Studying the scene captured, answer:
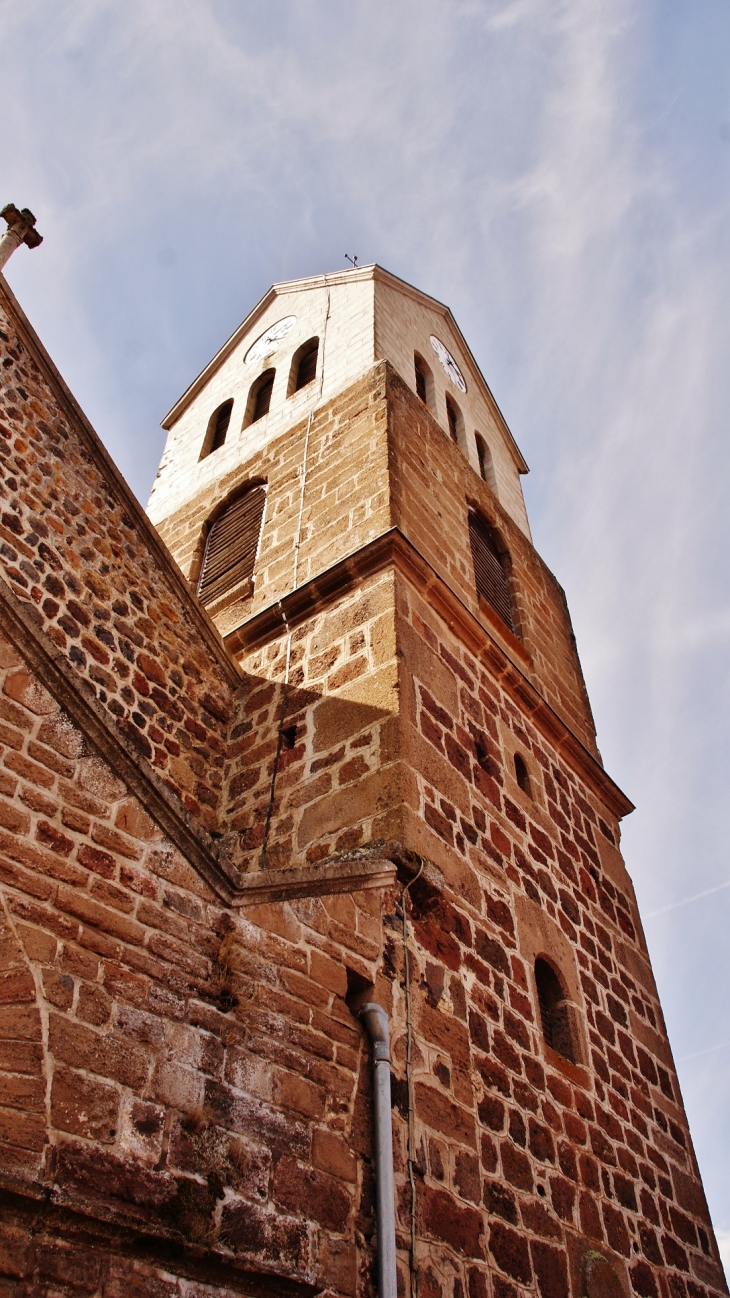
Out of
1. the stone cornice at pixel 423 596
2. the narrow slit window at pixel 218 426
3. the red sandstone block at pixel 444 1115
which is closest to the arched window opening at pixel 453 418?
the narrow slit window at pixel 218 426

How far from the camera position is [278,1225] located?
371 centimetres

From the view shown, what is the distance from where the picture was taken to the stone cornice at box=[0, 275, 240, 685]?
24.3 feet

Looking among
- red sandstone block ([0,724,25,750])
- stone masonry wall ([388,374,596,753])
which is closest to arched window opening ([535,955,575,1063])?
stone masonry wall ([388,374,596,753])

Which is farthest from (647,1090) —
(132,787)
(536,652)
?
(132,787)

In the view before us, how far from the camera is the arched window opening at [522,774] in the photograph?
7801mm

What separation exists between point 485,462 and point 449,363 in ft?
7.13

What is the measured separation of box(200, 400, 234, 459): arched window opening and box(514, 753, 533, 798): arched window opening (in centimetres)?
635

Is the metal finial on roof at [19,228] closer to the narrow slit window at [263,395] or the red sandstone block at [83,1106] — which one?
the narrow slit window at [263,395]

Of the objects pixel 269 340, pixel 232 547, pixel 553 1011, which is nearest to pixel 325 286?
pixel 269 340

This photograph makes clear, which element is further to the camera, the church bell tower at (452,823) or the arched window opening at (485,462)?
the arched window opening at (485,462)

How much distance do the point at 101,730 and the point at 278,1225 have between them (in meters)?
1.98

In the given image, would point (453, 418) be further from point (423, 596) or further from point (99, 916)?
point (99, 916)

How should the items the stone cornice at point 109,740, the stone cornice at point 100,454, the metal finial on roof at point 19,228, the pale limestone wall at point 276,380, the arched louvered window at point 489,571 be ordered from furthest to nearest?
the pale limestone wall at point 276,380 → the arched louvered window at point 489,571 → the metal finial on roof at point 19,228 → the stone cornice at point 100,454 → the stone cornice at point 109,740

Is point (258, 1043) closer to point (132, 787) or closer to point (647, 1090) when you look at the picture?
point (132, 787)
